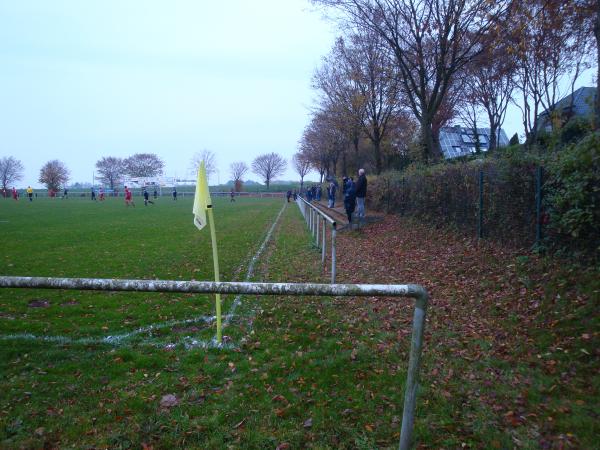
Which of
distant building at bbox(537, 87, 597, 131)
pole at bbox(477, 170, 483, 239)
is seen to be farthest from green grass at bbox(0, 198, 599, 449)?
distant building at bbox(537, 87, 597, 131)

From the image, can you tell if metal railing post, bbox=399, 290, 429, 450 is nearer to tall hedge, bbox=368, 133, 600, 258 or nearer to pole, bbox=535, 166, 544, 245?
tall hedge, bbox=368, 133, 600, 258

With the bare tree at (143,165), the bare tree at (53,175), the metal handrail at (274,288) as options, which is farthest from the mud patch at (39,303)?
the bare tree at (143,165)

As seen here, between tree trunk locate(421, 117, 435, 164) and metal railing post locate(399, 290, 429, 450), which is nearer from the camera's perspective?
metal railing post locate(399, 290, 429, 450)

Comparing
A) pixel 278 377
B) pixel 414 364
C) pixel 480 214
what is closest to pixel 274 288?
pixel 414 364

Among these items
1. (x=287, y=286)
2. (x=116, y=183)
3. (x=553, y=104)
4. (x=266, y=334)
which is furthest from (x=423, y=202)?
(x=116, y=183)

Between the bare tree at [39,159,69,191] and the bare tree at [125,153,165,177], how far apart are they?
1689cm

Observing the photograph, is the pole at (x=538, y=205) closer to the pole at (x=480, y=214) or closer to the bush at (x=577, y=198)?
the bush at (x=577, y=198)

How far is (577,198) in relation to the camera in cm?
670

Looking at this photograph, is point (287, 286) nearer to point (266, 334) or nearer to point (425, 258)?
point (266, 334)

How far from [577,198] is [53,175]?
107 meters

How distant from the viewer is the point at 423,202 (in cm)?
1543

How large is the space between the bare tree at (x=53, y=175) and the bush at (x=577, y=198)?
9809 centimetres

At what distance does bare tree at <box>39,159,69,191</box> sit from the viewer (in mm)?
92312

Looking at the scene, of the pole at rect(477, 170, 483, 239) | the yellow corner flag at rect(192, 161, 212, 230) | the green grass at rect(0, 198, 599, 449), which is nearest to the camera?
the green grass at rect(0, 198, 599, 449)
